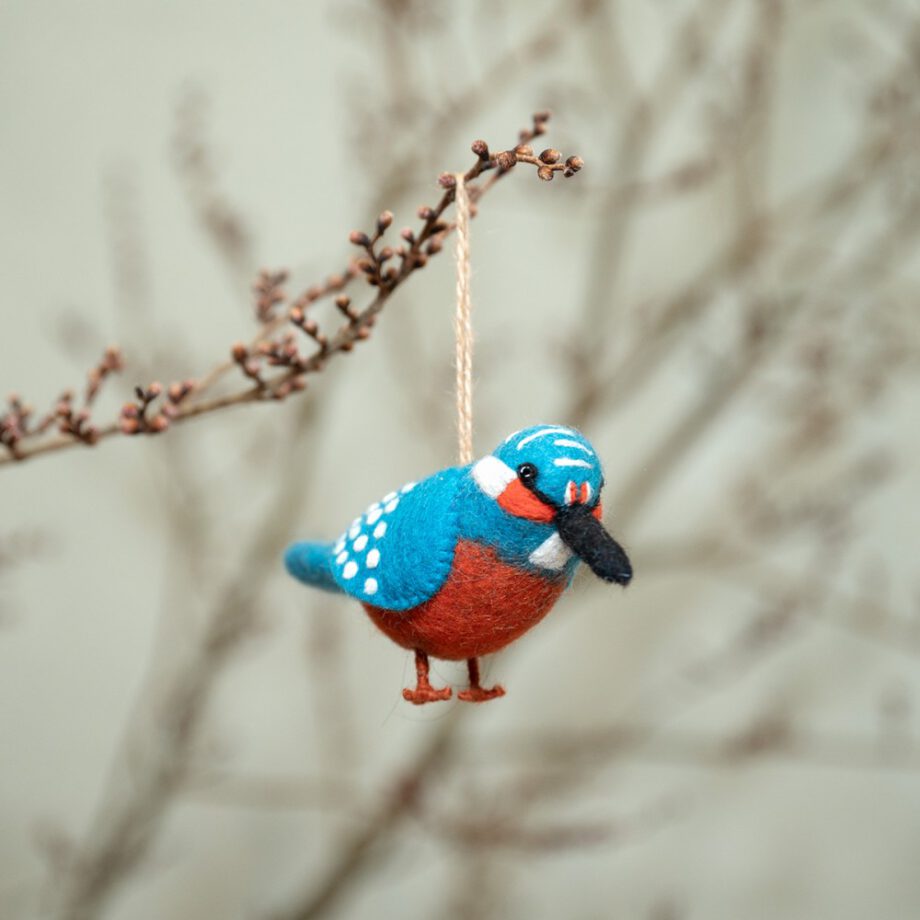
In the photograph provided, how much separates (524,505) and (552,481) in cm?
2

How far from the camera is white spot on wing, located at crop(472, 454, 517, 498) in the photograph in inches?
13.9

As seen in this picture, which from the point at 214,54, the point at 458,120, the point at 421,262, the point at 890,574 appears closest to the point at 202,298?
the point at 214,54

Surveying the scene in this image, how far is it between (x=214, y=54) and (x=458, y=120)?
1.53ft

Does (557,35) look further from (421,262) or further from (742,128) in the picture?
(421,262)

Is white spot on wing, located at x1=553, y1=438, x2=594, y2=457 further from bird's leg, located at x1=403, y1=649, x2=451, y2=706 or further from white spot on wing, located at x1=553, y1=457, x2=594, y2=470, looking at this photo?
bird's leg, located at x1=403, y1=649, x2=451, y2=706

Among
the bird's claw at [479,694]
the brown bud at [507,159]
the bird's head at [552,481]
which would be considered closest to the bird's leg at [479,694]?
the bird's claw at [479,694]

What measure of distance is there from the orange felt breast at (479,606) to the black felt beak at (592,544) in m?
0.03

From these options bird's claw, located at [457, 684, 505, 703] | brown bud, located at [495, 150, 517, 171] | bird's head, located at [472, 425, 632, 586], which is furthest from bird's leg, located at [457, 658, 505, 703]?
brown bud, located at [495, 150, 517, 171]

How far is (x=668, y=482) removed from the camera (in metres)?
1.30

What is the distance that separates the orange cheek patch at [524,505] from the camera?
0.34 meters

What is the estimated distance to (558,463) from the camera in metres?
0.34

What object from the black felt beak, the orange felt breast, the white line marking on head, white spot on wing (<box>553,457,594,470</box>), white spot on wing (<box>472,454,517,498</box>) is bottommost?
the orange felt breast

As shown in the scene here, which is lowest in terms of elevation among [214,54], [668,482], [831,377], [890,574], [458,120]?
[890,574]

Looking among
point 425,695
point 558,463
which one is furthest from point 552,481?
point 425,695
